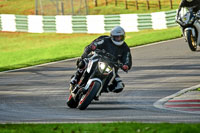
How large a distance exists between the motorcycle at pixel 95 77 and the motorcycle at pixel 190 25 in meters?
8.36

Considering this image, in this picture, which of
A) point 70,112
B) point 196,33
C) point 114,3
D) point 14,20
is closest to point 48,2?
point 14,20

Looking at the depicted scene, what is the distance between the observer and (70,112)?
11.4m

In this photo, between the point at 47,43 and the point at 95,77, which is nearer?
the point at 95,77

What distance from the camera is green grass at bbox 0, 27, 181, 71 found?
2755 cm

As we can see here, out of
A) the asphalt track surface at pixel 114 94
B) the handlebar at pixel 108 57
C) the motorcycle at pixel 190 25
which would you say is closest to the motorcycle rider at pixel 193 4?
the motorcycle at pixel 190 25

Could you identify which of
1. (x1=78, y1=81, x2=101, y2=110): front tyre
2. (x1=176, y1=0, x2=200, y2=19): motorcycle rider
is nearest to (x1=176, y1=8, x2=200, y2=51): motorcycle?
(x1=176, y1=0, x2=200, y2=19): motorcycle rider

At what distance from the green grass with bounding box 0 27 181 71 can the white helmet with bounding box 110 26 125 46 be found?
9512 mm

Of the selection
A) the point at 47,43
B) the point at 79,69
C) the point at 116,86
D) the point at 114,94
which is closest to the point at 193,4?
the point at 114,94

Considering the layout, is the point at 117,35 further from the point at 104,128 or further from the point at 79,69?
the point at 104,128

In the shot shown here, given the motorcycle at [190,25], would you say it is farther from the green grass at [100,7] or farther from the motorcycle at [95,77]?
the green grass at [100,7]

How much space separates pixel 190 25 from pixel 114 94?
687 centimetres

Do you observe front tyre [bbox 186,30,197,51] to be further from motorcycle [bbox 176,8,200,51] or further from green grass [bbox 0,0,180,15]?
green grass [bbox 0,0,180,15]

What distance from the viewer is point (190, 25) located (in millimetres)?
19703

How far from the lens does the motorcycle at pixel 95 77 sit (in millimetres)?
11227
